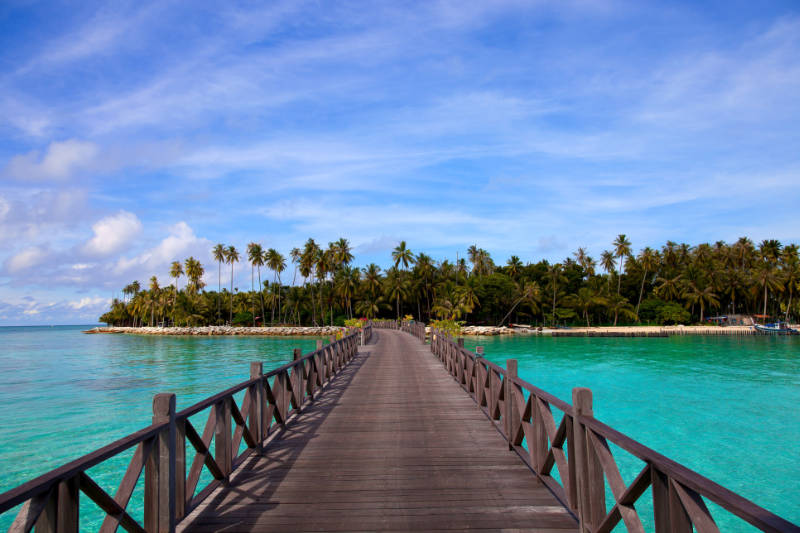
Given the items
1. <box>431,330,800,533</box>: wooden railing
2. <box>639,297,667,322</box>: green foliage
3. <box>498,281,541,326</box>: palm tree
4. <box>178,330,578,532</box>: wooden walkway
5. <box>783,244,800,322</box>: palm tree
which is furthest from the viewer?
<box>498,281,541,326</box>: palm tree

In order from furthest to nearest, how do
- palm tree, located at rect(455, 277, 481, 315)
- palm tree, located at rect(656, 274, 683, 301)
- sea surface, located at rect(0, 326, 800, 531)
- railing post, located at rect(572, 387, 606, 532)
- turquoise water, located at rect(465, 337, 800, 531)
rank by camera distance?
palm tree, located at rect(656, 274, 683, 301)
palm tree, located at rect(455, 277, 481, 315)
sea surface, located at rect(0, 326, 800, 531)
turquoise water, located at rect(465, 337, 800, 531)
railing post, located at rect(572, 387, 606, 532)

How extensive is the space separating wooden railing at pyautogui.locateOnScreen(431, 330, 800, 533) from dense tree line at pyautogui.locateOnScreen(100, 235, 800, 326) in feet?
203

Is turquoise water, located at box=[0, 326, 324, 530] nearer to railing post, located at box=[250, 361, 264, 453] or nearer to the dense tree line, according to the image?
railing post, located at box=[250, 361, 264, 453]

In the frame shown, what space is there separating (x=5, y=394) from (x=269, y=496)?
98.3 feet

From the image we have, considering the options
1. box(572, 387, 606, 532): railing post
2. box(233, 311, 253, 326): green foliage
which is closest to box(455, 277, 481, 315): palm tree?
box(233, 311, 253, 326): green foliage

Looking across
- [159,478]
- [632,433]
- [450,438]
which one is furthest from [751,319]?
[159,478]

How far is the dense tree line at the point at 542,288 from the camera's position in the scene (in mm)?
70750

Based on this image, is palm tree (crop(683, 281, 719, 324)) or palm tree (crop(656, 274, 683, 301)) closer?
palm tree (crop(683, 281, 719, 324))

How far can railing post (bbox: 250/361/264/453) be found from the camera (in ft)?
19.5

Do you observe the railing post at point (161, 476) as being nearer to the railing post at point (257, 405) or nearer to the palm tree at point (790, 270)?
the railing post at point (257, 405)

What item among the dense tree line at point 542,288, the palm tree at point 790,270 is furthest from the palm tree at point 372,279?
the palm tree at point 790,270

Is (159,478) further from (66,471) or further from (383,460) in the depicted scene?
(383,460)

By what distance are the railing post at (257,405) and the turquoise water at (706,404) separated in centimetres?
872

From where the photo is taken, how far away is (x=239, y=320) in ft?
283
